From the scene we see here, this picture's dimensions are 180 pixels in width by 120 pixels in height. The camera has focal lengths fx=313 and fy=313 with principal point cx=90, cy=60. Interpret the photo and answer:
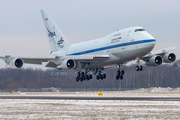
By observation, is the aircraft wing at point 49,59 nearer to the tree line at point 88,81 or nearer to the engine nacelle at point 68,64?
the engine nacelle at point 68,64

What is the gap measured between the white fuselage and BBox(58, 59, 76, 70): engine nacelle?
10.6ft

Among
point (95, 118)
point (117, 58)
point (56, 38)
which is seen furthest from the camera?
point (56, 38)

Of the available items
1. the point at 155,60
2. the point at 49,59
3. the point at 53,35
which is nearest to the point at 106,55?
the point at 155,60

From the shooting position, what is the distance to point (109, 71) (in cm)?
9481

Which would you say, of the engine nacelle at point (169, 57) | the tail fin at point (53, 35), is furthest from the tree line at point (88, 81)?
the engine nacelle at point (169, 57)

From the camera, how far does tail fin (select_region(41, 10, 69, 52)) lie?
58169mm

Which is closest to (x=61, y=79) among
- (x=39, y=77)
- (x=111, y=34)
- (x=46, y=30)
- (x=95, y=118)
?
(x=39, y=77)

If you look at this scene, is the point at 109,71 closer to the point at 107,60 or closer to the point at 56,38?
the point at 56,38

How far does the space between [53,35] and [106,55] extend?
19149 millimetres

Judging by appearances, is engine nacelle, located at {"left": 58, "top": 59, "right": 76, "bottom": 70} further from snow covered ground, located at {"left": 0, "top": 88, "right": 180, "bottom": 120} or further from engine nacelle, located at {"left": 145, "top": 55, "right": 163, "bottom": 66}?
snow covered ground, located at {"left": 0, "top": 88, "right": 180, "bottom": 120}

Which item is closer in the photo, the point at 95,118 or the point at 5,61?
the point at 95,118

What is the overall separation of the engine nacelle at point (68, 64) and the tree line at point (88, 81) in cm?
2310

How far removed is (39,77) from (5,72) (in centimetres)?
954

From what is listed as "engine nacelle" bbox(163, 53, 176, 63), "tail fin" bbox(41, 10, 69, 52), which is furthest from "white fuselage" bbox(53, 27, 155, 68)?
"tail fin" bbox(41, 10, 69, 52)
